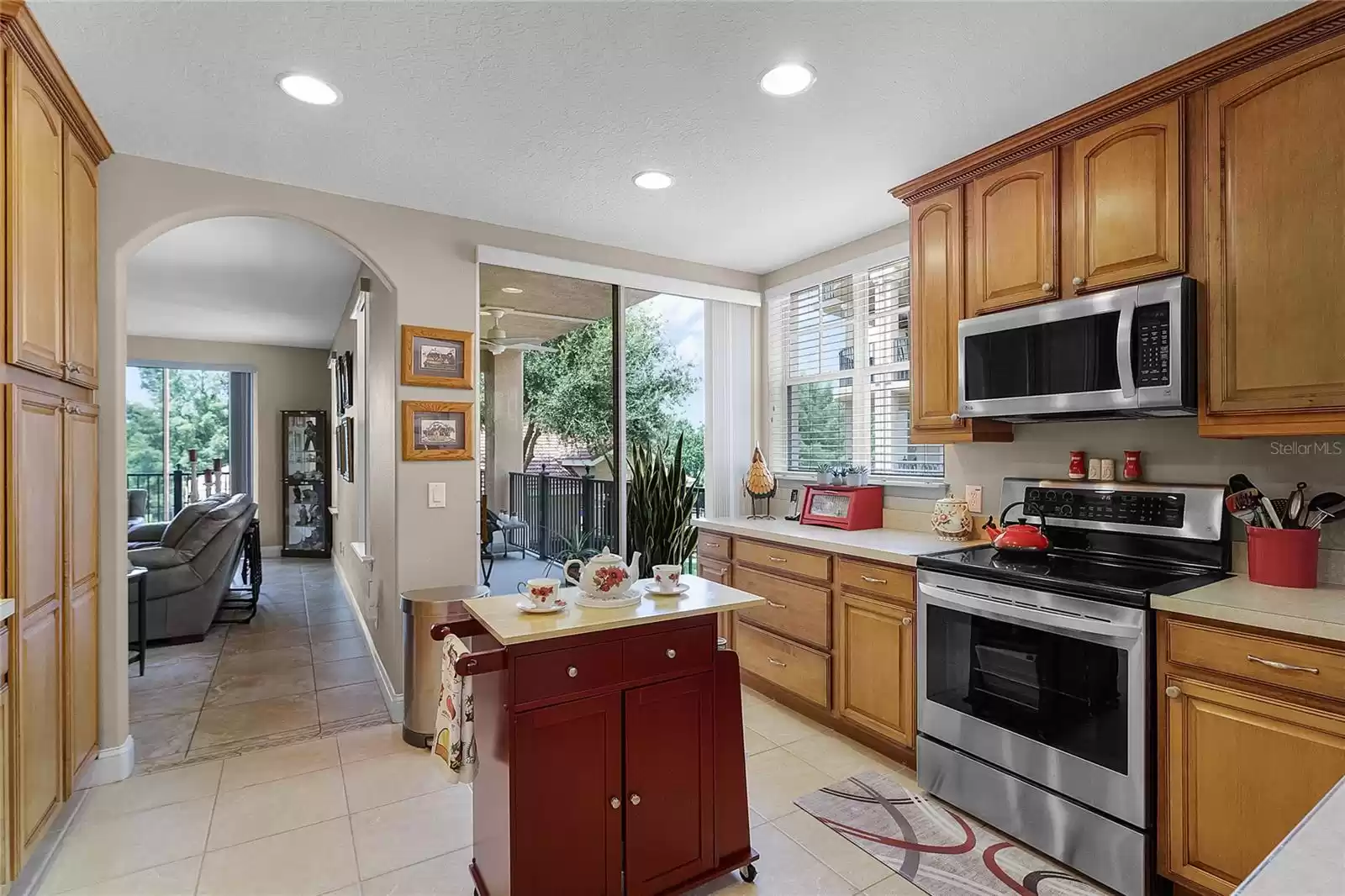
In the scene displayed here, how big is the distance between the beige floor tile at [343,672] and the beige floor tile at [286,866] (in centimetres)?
150

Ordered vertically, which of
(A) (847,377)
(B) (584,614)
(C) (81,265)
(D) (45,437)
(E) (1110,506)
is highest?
(C) (81,265)

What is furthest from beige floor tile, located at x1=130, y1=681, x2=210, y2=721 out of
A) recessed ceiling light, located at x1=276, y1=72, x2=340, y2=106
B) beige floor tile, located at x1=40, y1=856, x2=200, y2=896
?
recessed ceiling light, located at x1=276, y1=72, x2=340, y2=106

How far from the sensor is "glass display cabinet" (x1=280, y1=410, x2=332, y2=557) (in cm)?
775

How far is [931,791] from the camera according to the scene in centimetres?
254

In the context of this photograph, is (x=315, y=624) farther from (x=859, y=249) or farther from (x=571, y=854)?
(x=859, y=249)

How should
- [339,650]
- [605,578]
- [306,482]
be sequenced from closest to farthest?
[605,578], [339,650], [306,482]

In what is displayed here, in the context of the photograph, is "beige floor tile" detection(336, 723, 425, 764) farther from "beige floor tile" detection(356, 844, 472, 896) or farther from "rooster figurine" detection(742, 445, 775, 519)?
"rooster figurine" detection(742, 445, 775, 519)

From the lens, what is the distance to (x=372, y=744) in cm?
300

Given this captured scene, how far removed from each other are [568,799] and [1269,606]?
6.21 ft

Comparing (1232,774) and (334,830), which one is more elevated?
(1232,774)

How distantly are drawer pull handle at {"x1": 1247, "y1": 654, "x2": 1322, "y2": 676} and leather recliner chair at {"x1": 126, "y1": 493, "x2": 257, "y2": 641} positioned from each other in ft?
17.6

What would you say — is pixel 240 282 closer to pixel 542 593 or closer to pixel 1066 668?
pixel 542 593

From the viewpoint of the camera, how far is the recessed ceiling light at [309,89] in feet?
6.85

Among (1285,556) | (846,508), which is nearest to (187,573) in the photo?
(846,508)
